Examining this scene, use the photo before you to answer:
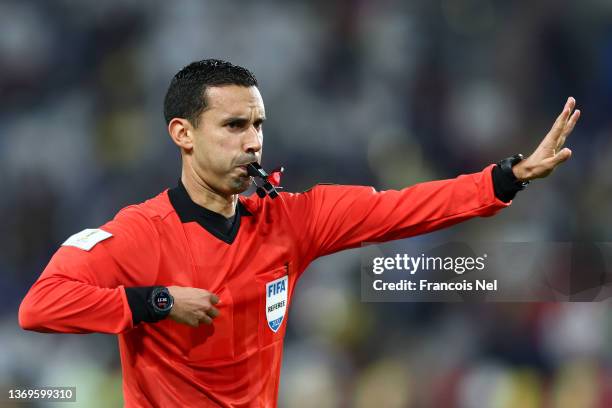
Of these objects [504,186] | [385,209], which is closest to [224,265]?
[385,209]

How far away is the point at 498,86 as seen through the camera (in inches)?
116

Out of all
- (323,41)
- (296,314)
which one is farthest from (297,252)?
(323,41)

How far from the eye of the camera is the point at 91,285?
1640 millimetres

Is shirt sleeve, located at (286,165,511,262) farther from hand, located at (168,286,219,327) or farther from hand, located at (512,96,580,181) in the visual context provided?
hand, located at (168,286,219,327)

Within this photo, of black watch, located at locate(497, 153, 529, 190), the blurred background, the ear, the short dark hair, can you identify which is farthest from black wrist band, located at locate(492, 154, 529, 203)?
the blurred background

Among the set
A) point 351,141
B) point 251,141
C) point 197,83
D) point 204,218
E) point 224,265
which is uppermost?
point 351,141

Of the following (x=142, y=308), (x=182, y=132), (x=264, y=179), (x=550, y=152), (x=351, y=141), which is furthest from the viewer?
(x=351, y=141)

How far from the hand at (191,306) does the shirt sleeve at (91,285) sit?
9 cm

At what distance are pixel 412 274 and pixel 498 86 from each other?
0.75 m

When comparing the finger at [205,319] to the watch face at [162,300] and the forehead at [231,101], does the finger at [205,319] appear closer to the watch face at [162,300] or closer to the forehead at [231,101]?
the watch face at [162,300]

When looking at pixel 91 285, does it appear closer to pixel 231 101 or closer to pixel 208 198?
pixel 208 198

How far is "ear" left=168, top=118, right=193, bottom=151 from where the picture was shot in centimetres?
192

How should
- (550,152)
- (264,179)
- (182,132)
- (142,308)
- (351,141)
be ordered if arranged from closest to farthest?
(142,308), (550,152), (264,179), (182,132), (351,141)

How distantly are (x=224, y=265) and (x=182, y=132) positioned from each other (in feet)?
1.11
